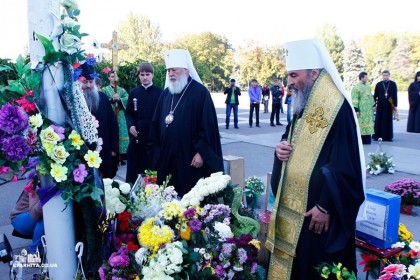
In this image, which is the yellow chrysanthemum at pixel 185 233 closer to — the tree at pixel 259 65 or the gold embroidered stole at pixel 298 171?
the gold embroidered stole at pixel 298 171

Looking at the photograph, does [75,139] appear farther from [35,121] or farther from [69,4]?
[69,4]

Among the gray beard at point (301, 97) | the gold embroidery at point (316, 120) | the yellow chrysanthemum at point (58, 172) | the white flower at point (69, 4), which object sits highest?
the white flower at point (69, 4)

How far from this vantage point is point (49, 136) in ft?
7.25

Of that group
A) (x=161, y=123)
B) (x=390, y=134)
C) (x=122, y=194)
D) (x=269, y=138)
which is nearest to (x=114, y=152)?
(x=161, y=123)

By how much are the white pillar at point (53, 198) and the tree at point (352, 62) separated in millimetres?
55610

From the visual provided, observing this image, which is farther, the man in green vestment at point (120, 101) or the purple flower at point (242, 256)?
the man in green vestment at point (120, 101)

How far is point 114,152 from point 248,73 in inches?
1581

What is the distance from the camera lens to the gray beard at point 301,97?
106 inches

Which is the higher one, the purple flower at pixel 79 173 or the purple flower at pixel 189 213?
the purple flower at pixel 79 173

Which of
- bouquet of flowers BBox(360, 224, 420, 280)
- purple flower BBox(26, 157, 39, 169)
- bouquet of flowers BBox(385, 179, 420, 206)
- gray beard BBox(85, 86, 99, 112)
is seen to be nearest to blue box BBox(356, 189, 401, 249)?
bouquet of flowers BBox(360, 224, 420, 280)

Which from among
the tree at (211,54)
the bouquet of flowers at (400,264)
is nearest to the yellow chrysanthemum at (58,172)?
the bouquet of flowers at (400,264)

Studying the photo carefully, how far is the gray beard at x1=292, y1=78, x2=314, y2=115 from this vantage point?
106 inches

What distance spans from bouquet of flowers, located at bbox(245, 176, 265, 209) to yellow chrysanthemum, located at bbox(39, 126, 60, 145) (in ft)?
11.6

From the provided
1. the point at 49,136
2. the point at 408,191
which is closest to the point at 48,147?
the point at 49,136
